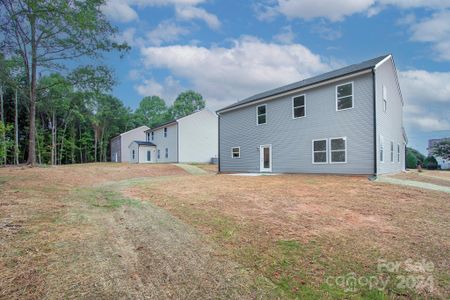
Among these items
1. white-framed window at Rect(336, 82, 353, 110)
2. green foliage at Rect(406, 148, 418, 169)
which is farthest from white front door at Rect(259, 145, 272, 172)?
green foliage at Rect(406, 148, 418, 169)

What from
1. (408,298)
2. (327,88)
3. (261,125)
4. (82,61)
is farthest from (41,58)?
(408,298)

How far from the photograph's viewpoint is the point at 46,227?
4.31m

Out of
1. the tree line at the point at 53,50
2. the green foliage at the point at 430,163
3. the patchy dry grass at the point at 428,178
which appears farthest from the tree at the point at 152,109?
the patchy dry grass at the point at 428,178

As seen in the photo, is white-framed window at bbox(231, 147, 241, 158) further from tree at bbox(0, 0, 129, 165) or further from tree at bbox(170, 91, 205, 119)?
tree at bbox(170, 91, 205, 119)

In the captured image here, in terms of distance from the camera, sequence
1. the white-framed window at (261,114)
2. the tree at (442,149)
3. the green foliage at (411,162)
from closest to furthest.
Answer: the white-framed window at (261,114) → the green foliage at (411,162) → the tree at (442,149)

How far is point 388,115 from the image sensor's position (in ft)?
47.8

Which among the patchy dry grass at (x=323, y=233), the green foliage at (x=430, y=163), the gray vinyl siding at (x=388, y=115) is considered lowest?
the green foliage at (x=430, y=163)

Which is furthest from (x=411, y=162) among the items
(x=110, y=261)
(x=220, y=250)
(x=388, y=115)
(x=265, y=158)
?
(x=110, y=261)

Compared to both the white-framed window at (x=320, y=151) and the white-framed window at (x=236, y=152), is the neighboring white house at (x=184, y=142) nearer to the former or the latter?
the white-framed window at (x=236, y=152)

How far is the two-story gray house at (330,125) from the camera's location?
12227mm

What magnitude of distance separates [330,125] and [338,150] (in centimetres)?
140

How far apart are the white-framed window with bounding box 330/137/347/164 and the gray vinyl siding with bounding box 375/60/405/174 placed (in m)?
1.48

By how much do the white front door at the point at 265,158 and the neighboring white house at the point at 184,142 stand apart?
42.0 ft

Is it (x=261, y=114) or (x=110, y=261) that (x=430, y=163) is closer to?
(x=261, y=114)
